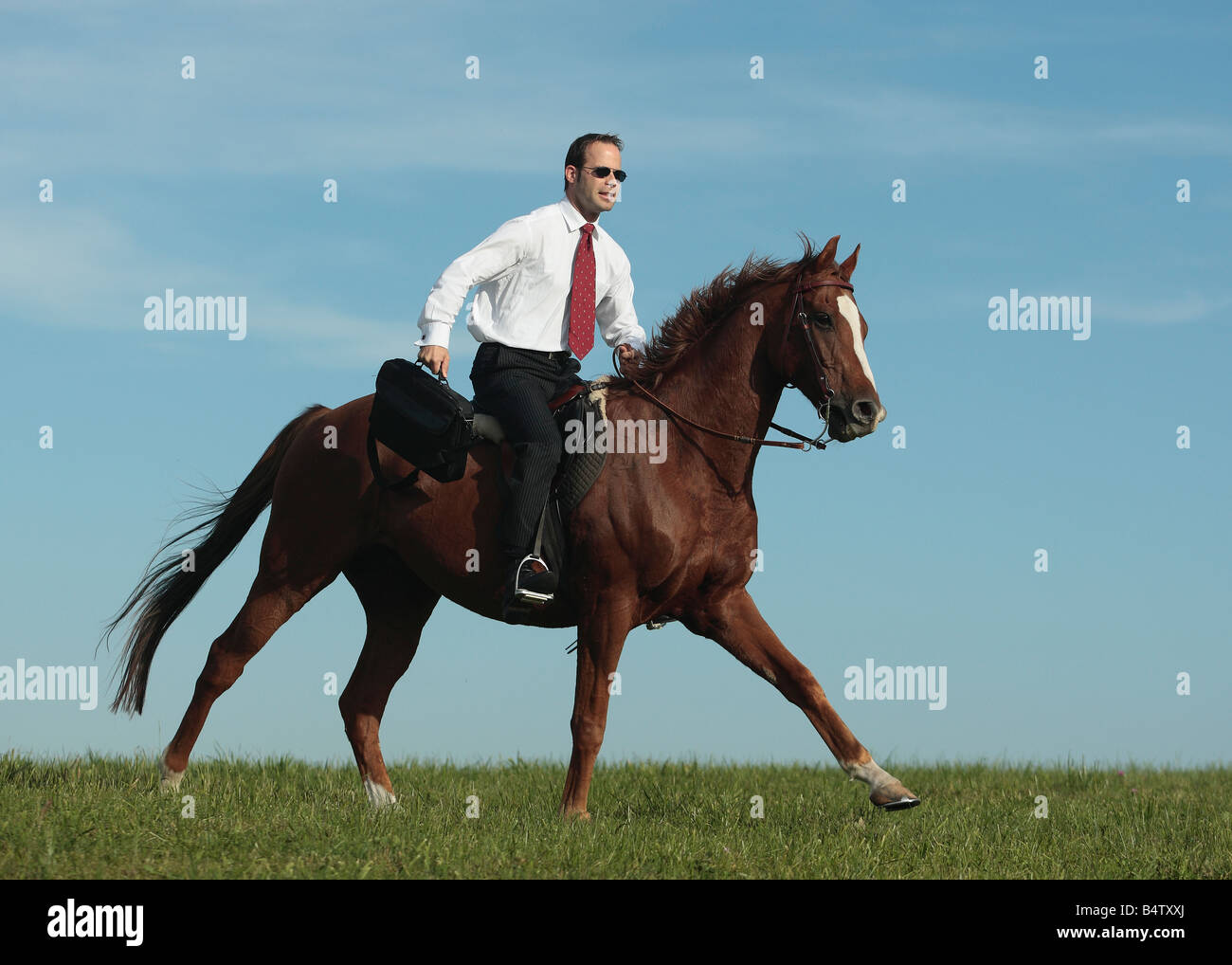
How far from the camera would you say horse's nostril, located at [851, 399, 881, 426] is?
7.13m

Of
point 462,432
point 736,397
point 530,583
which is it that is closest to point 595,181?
point 736,397

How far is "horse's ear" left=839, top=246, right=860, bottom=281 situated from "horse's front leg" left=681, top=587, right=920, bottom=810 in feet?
6.62

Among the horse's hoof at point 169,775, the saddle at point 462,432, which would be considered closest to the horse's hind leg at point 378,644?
the saddle at point 462,432

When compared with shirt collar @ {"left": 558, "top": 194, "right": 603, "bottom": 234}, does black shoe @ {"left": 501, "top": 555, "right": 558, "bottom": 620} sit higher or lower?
lower

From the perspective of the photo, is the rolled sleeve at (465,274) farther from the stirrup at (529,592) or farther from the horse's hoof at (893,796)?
the horse's hoof at (893,796)

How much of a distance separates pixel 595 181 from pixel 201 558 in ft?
13.9

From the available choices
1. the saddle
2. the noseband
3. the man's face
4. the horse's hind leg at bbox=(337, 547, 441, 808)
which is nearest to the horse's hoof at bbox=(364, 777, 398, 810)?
the horse's hind leg at bbox=(337, 547, 441, 808)

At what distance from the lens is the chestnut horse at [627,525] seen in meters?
7.37

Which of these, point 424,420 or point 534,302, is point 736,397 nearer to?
point 534,302

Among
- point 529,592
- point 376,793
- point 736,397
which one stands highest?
point 736,397

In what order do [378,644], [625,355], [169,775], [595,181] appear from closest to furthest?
[595,181]
[625,355]
[169,775]
[378,644]

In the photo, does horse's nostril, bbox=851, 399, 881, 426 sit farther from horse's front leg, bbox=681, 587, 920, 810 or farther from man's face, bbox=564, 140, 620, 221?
man's face, bbox=564, 140, 620, 221

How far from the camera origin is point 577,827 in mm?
6891

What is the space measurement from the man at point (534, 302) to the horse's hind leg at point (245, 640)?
1.68 metres
